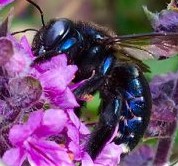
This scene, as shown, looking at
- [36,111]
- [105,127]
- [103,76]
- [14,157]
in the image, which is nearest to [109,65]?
[103,76]

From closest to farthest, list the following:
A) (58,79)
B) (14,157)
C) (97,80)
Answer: (14,157), (58,79), (97,80)

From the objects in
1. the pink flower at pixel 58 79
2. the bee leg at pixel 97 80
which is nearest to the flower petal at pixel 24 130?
the pink flower at pixel 58 79

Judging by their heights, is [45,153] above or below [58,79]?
below

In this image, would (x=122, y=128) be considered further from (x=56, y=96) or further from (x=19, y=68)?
(x=19, y=68)

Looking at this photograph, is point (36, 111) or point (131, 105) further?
point (131, 105)

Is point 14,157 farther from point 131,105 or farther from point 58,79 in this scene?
point 131,105

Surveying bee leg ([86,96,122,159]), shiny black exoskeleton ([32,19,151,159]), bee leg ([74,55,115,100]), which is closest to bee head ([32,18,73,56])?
shiny black exoskeleton ([32,19,151,159])

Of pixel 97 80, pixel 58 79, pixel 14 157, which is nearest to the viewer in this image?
pixel 14 157
